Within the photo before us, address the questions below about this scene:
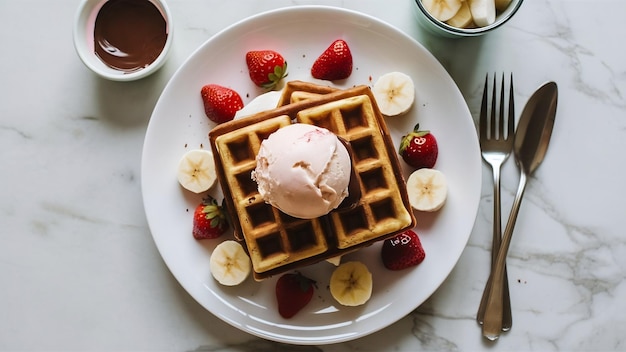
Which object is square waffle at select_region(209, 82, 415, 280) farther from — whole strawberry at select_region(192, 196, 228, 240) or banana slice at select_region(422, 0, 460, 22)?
banana slice at select_region(422, 0, 460, 22)

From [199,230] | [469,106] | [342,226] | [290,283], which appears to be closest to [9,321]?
[199,230]

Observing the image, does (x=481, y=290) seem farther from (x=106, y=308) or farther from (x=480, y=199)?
(x=106, y=308)

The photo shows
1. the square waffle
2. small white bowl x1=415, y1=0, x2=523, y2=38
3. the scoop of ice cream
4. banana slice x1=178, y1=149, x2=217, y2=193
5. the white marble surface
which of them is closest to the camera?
the scoop of ice cream

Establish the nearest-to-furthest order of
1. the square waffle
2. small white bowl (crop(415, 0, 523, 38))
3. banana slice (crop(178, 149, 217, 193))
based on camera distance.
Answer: the square waffle → small white bowl (crop(415, 0, 523, 38)) → banana slice (crop(178, 149, 217, 193))

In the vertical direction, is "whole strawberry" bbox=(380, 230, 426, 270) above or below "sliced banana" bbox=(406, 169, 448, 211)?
below

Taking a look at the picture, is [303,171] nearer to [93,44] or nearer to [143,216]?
[143,216]

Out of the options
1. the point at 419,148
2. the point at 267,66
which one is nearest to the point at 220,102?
the point at 267,66

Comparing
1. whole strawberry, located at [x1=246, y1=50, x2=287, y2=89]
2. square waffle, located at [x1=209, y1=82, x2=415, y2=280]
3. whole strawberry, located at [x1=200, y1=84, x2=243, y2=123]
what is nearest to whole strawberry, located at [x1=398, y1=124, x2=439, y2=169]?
square waffle, located at [x1=209, y1=82, x2=415, y2=280]
